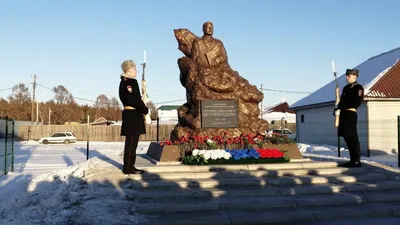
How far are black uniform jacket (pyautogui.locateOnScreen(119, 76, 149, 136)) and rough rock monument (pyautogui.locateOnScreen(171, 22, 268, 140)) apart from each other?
11.1ft

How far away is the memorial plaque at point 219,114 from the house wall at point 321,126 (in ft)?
36.0

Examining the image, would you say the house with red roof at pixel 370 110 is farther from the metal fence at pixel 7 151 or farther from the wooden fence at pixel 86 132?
the wooden fence at pixel 86 132

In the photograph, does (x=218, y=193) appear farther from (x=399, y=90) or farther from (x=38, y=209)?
(x=399, y=90)

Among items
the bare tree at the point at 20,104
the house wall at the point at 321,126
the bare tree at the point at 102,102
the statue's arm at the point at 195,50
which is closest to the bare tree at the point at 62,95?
the bare tree at the point at 102,102

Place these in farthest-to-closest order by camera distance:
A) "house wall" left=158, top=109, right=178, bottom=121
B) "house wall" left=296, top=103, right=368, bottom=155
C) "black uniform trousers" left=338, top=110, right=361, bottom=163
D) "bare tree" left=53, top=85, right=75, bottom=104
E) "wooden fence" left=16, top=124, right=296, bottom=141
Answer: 1. "bare tree" left=53, top=85, right=75, bottom=104
2. "house wall" left=158, top=109, right=178, bottom=121
3. "wooden fence" left=16, top=124, right=296, bottom=141
4. "house wall" left=296, top=103, right=368, bottom=155
5. "black uniform trousers" left=338, top=110, right=361, bottom=163

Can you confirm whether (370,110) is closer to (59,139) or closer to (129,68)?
(129,68)

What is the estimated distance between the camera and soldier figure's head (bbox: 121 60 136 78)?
7680 mm

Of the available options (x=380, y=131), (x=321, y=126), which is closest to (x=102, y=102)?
(x=321, y=126)

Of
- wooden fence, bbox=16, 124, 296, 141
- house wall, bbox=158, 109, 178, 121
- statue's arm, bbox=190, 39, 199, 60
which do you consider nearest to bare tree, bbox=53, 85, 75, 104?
house wall, bbox=158, 109, 178, 121

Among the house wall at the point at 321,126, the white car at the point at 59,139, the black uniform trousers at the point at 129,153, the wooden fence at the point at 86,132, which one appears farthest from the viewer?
the wooden fence at the point at 86,132

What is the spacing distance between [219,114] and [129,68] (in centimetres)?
388

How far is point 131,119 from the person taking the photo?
7461 mm

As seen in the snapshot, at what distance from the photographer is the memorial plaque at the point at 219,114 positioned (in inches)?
430

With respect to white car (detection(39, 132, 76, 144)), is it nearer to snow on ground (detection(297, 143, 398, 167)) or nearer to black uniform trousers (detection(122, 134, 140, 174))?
snow on ground (detection(297, 143, 398, 167))
